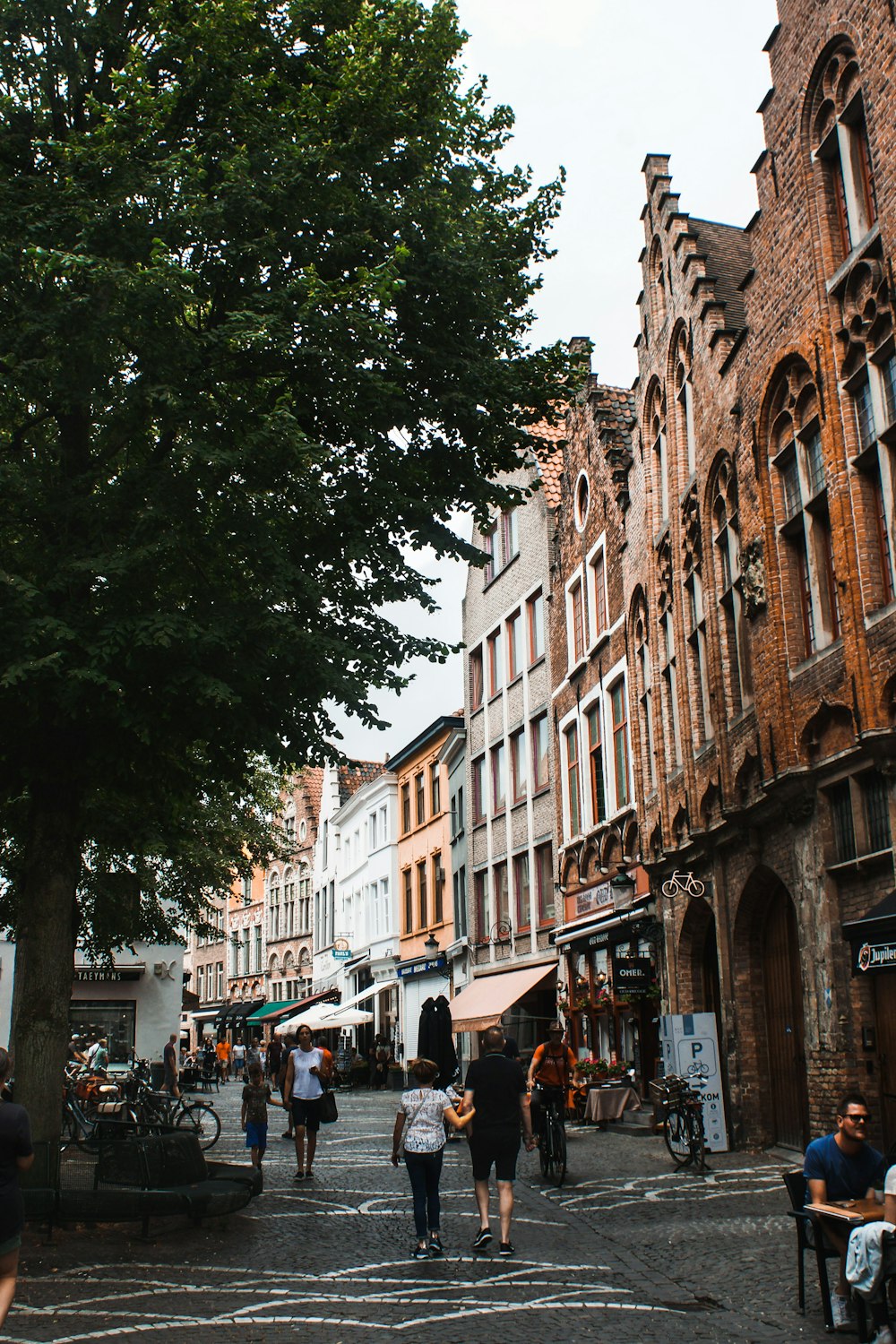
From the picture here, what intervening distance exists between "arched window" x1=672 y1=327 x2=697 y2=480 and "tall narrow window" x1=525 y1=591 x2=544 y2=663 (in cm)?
1178

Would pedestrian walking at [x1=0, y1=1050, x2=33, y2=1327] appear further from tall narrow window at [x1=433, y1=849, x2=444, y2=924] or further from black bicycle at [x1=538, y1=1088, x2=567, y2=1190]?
tall narrow window at [x1=433, y1=849, x2=444, y2=924]

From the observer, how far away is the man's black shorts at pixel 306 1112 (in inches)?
634

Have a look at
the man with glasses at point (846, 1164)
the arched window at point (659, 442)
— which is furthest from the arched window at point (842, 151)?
the man with glasses at point (846, 1164)

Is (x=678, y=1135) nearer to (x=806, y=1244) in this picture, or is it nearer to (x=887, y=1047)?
(x=887, y=1047)

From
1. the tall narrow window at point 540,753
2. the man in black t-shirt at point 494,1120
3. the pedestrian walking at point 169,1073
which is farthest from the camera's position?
the pedestrian walking at point 169,1073

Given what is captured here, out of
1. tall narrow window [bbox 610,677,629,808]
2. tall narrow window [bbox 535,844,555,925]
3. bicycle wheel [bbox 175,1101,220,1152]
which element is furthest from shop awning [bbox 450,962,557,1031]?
bicycle wheel [bbox 175,1101,220,1152]

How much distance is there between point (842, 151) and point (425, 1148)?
10926 millimetres

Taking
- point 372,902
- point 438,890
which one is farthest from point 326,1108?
point 372,902

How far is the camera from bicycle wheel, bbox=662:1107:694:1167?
15352 mm

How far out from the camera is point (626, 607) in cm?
2453

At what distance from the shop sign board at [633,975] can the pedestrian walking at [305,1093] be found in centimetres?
678

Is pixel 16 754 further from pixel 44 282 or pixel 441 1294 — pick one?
pixel 441 1294

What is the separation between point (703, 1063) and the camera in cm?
1653

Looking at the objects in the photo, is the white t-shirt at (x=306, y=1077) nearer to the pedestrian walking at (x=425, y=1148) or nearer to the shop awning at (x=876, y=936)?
the pedestrian walking at (x=425, y=1148)
